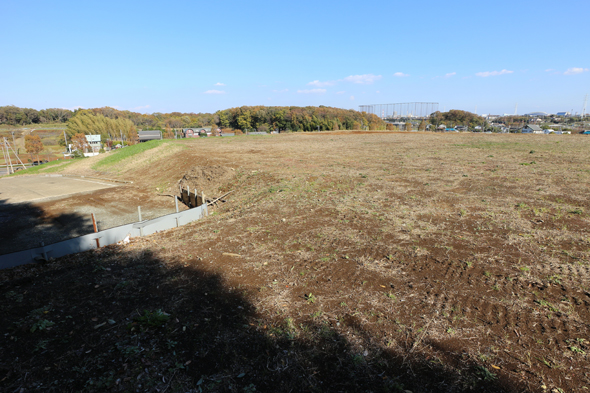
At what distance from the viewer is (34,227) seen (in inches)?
537

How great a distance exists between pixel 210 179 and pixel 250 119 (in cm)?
9443

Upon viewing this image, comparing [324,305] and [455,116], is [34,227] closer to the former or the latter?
[324,305]

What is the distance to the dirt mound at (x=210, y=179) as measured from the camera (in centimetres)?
1675

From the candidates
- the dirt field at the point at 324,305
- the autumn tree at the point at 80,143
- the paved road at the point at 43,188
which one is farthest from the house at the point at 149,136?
the dirt field at the point at 324,305

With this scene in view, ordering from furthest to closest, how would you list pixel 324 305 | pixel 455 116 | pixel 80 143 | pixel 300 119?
pixel 455 116 → pixel 300 119 → pixel 80 143 → pixel 324 305

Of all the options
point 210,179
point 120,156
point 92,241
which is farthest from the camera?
point 120,156

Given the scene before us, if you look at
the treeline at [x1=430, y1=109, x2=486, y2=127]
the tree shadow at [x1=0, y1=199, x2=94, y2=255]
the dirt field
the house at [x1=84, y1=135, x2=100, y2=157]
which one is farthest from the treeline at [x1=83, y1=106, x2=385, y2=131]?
the dirt field

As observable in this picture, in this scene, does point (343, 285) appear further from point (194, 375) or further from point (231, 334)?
point (194, 375)

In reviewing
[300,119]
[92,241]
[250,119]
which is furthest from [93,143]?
[92,241]

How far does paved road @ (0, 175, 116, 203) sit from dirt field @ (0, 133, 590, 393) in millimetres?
17830

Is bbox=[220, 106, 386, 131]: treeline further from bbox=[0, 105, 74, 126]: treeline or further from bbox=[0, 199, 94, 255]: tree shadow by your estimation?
bbox=[0, 105, 74, 126]: treeline

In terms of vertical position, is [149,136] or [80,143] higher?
[149,136]

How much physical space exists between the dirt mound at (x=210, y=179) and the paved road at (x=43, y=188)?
10.0 meters

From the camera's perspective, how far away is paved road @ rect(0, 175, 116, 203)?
20.4 m
